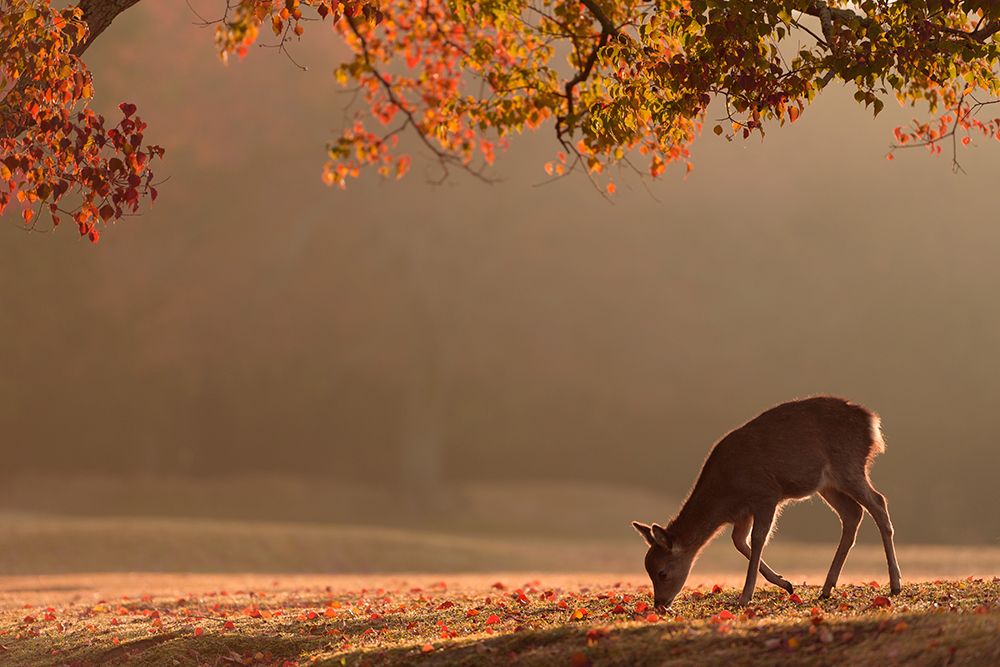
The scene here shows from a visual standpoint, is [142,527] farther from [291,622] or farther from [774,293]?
[774,293]

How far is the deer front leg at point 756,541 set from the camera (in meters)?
11.4

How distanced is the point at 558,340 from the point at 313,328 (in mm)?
11647

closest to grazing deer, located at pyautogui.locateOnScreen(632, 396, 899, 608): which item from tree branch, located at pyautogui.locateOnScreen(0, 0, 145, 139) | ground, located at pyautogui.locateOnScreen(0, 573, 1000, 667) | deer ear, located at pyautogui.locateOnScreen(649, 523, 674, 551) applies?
deer ear, located at pyautogui.locateOnScreen(649, 523, 674, 551)

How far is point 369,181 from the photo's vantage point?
48031 mm

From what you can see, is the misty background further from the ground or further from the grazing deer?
the grazing deer

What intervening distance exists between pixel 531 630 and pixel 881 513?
410 cm

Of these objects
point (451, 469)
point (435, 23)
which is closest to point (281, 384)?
point (451, 469)

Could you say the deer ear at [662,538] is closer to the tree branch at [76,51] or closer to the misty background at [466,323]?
the tree branch at [76,51]

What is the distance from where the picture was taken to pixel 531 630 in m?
10.2

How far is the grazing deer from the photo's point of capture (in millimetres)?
11727

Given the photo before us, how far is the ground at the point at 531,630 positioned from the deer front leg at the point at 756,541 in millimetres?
160

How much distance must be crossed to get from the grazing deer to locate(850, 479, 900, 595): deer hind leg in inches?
0.4

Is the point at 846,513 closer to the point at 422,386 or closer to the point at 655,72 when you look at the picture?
the point at 655,72

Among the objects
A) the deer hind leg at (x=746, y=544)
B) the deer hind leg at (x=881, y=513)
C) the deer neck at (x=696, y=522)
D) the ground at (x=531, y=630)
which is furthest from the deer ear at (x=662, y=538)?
the deer hind leg at (x=881, y=513)
